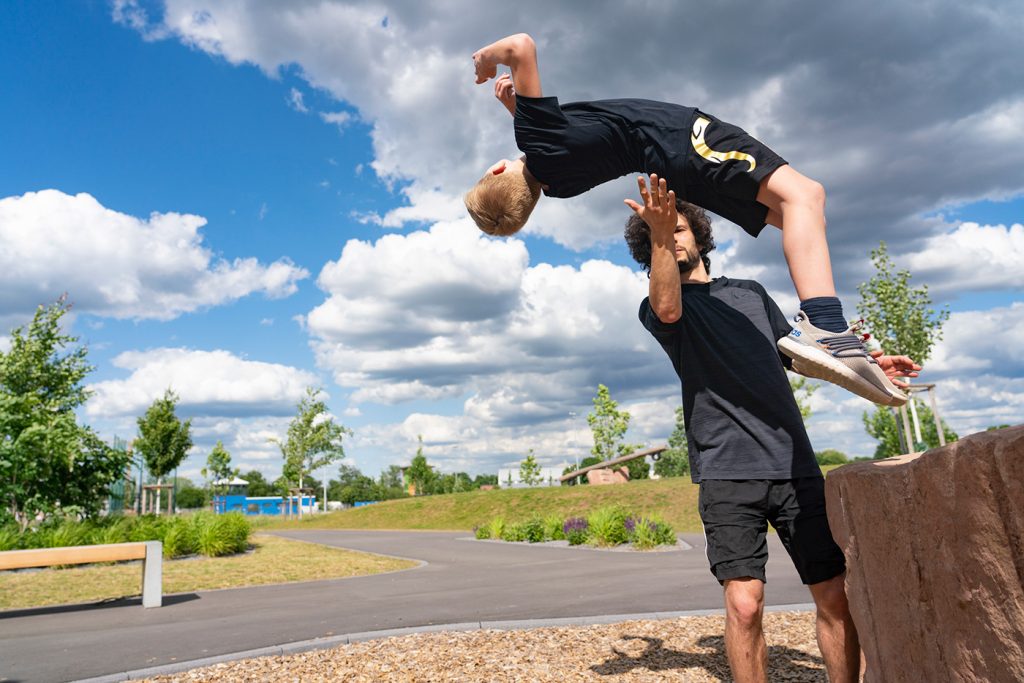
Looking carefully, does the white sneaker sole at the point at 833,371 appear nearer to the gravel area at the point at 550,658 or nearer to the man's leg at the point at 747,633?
the man's leg at the point at 747,633

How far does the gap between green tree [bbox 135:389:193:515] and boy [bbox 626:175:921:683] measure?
27.2 meters

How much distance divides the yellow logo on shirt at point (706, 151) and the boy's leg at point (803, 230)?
0.34ft

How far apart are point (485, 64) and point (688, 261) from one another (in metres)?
1.33

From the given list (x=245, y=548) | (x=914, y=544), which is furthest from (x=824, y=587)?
(x=245, y=548)

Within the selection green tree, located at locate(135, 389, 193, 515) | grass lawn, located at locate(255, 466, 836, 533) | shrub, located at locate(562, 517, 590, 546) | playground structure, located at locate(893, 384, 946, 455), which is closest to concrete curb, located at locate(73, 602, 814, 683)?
playground structure, located at locate(893, 384, 946, 455)

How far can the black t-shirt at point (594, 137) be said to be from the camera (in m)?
2.92

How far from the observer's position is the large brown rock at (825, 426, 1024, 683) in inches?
63.2

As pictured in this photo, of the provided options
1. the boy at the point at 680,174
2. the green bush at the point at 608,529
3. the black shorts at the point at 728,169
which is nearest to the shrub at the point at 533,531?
the green bush at the point at 608,529

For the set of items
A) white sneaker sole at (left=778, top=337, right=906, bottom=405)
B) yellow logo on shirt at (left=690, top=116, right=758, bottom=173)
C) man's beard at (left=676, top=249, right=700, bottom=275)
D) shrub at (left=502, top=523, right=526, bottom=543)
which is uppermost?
yellow logo on shirt at (left=690, top=116, right=758, bottom=173)

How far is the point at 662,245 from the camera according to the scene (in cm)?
294

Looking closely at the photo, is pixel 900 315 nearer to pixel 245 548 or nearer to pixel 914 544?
pixel 245 548

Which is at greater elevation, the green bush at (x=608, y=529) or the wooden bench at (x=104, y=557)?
the wooden bench at (x=104, y=557)

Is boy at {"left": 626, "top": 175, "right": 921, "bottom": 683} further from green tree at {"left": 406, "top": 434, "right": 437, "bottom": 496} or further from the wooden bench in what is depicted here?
green tree at {"left": 406, "top": 434, "right": 437, "bottom": 496}

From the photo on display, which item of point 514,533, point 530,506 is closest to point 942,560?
point 514,533
